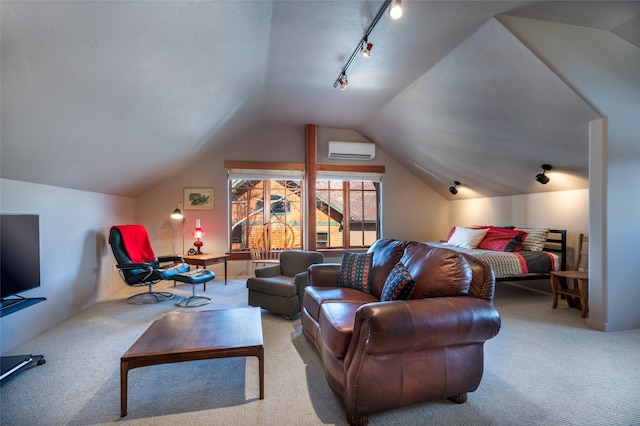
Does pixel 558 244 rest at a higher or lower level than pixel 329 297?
higher

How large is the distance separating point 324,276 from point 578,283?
9.93ft

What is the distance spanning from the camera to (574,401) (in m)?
1.90

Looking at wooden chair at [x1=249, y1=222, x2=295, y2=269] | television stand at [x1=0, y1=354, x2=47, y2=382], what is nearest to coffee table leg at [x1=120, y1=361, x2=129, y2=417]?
television stand at [x1=0, y1=354, x2=47, y2=382]

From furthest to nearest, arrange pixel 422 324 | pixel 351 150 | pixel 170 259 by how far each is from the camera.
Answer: pixel 351 150 → pixel 170 259 → pixel 422 324

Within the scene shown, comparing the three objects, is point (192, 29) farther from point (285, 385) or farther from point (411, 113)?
point (411, 113)

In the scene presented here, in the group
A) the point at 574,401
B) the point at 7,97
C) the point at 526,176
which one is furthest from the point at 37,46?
the point at 526,176

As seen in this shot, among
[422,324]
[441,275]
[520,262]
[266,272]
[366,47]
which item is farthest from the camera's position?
[520,262]

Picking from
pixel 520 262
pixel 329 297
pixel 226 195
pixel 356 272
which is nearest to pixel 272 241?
pixel 226 195

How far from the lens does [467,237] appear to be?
507 centimetres

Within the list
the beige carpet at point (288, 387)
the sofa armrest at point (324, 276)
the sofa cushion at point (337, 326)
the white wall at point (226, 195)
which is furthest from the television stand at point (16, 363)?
the white wall at point (226, 195)

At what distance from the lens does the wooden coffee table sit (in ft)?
5.98

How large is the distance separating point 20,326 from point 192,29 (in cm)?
290

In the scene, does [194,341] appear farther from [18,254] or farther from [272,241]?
[272,241]

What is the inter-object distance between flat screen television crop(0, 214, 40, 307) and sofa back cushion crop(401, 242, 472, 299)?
2833 millimetres
